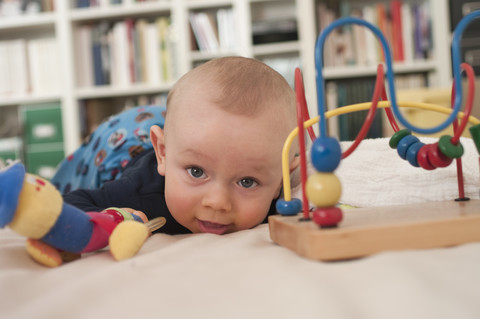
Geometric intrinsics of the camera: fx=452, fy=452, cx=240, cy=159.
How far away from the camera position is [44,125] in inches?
102

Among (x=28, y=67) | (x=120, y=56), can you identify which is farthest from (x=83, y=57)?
(x=28, y=67)

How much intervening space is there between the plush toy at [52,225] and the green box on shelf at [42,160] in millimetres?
2158

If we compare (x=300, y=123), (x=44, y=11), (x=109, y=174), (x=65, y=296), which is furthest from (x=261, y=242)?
(x=44, y=11)

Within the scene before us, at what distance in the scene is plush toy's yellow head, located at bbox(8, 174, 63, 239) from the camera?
0.49 m

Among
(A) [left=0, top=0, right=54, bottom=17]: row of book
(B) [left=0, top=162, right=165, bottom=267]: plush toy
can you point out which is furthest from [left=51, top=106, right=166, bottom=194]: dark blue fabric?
(A) [left=0, top=0, right=54, bottom=17]: row of book

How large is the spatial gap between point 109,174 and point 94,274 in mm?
833

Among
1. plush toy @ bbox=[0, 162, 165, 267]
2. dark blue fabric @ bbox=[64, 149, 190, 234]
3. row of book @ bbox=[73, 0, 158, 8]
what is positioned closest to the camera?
plush toy @ bbox=[0, 162, 165, 267]

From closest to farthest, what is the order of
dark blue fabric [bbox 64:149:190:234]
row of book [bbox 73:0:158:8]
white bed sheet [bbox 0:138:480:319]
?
white bed sheet [bbox 0:138:480:319], dark blue fabric [bbox 64:149:190:234], row of book [bbox 73:0:158:8]

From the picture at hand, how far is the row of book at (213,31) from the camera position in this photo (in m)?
2.53

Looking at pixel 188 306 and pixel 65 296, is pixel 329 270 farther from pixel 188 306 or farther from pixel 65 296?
pixel 65 296

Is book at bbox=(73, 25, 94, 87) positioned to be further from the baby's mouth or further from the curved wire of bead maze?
the curved wire of bead maze

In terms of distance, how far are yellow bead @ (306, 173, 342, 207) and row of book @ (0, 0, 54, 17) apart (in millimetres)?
2625

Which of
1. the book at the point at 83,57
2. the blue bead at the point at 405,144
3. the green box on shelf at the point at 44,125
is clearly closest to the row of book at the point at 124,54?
the book at the point at 83,57

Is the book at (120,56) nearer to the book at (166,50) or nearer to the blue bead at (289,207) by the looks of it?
the book at (166,50)
